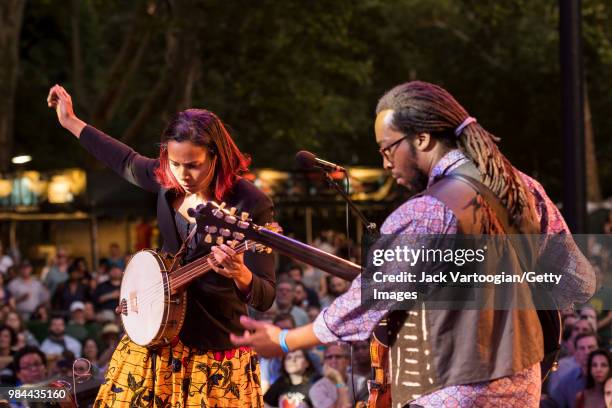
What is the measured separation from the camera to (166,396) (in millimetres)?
4832

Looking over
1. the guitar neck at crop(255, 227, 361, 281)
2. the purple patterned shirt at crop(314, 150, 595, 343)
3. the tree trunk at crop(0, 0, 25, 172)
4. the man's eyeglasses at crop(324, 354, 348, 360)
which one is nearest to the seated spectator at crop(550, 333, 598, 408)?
the man's eyeglasses at crop(324, 354, 348, 360)

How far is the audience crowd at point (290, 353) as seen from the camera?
930 cm

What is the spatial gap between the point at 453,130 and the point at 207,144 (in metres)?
1.56

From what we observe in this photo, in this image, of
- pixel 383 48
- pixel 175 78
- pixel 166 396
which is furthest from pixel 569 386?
pixel 383 48

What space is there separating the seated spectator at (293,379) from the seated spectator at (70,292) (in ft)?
24.1

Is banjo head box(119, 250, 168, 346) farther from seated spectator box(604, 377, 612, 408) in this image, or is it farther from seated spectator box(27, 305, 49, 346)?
seated spectator box(27, 305, 49, 346)

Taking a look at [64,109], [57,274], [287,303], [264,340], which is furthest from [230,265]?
[57,274]

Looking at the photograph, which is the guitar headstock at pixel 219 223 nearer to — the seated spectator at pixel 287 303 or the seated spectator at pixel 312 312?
the seated spectator at pixel 312 312

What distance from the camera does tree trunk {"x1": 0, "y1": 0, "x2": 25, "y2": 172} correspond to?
22609 mm

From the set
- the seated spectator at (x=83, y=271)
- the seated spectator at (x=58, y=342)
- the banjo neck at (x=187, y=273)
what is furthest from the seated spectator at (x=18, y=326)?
the banjo neck at (x=187, y=273)

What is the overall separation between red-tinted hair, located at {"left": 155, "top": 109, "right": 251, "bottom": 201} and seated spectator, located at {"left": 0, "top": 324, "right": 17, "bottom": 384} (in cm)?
600

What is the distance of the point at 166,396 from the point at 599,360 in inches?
203

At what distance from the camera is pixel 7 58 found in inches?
898

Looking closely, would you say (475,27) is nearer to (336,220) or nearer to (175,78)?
(336,220)
